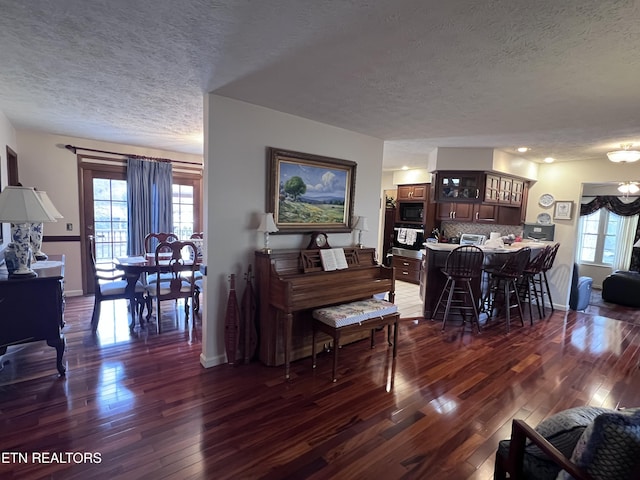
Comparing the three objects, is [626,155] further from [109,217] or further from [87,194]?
[87,194]

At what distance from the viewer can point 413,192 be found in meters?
6.83

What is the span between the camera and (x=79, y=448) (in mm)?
1911

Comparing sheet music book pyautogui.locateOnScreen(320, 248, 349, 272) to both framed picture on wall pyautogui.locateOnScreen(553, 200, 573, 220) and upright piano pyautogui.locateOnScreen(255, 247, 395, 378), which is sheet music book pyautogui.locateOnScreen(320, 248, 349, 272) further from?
framed picture on wall pyautogui.locateOnScreen(553, 200, 573, 220)

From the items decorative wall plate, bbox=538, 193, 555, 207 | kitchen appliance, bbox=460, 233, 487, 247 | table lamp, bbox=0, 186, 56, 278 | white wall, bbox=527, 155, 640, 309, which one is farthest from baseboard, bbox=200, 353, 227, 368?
decorative wall plate, bbox=538, 193, 555, 207

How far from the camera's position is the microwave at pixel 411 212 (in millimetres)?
6641

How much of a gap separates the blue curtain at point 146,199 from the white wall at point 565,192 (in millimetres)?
6553

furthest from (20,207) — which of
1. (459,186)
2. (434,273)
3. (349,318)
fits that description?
(459,186)

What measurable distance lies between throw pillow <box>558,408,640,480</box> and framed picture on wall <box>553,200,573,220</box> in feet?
17.5

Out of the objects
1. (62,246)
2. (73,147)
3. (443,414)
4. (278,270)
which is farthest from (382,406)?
(73,147)

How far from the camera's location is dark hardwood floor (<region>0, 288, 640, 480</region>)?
1849 millimetres

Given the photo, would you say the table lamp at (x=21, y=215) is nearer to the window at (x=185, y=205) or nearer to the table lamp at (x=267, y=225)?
the table lamp at (x=267, y=225)

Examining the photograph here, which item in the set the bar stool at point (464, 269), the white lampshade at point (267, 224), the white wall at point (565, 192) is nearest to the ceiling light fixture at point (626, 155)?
the white wall at point (565, 192)

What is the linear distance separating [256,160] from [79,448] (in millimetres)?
2425

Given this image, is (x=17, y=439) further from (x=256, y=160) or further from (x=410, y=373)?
(x=410, y=373)
